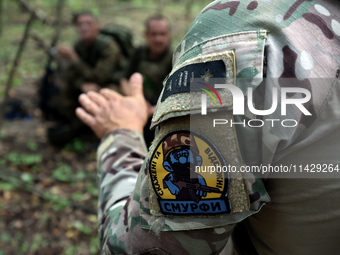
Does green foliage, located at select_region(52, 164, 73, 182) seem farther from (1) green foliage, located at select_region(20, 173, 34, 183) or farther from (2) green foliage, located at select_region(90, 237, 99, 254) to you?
(2) green foliage, located at select_region(90, 237, 99, 254)

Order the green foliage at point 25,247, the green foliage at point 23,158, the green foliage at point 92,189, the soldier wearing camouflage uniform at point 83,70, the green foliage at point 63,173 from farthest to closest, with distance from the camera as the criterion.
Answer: the soldier wearing camouflage uniform at point 83,70 → the green foliage at point 23,158 → the green foliage at point 63,173 → the green foliage at point 92,189 → the green foliage at point 25,247

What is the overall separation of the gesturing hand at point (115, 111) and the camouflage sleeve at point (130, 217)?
73 millimetres

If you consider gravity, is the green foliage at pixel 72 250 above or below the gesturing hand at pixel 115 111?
below

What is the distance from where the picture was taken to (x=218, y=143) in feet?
1.59

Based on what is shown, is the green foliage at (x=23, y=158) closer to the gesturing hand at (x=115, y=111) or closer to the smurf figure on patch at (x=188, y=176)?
the gesturing hand at (x=115, y=111)

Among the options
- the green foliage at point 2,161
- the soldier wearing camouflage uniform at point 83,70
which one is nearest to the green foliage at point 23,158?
the green foliage at point 2,161

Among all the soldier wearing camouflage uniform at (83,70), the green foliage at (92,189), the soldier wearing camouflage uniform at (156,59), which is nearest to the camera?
the green foliage at (92,189)

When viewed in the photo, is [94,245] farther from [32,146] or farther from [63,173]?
[32,146]

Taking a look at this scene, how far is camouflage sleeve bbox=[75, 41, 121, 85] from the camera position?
13.2 feet

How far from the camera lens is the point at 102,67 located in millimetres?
4055

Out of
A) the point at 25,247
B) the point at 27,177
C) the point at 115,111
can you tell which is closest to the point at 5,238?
the point at 25,247

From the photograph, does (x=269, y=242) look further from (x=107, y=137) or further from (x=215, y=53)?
(x=107, y=137)

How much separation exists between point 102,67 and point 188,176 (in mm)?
3798

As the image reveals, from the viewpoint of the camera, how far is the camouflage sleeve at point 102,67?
13.2ft
